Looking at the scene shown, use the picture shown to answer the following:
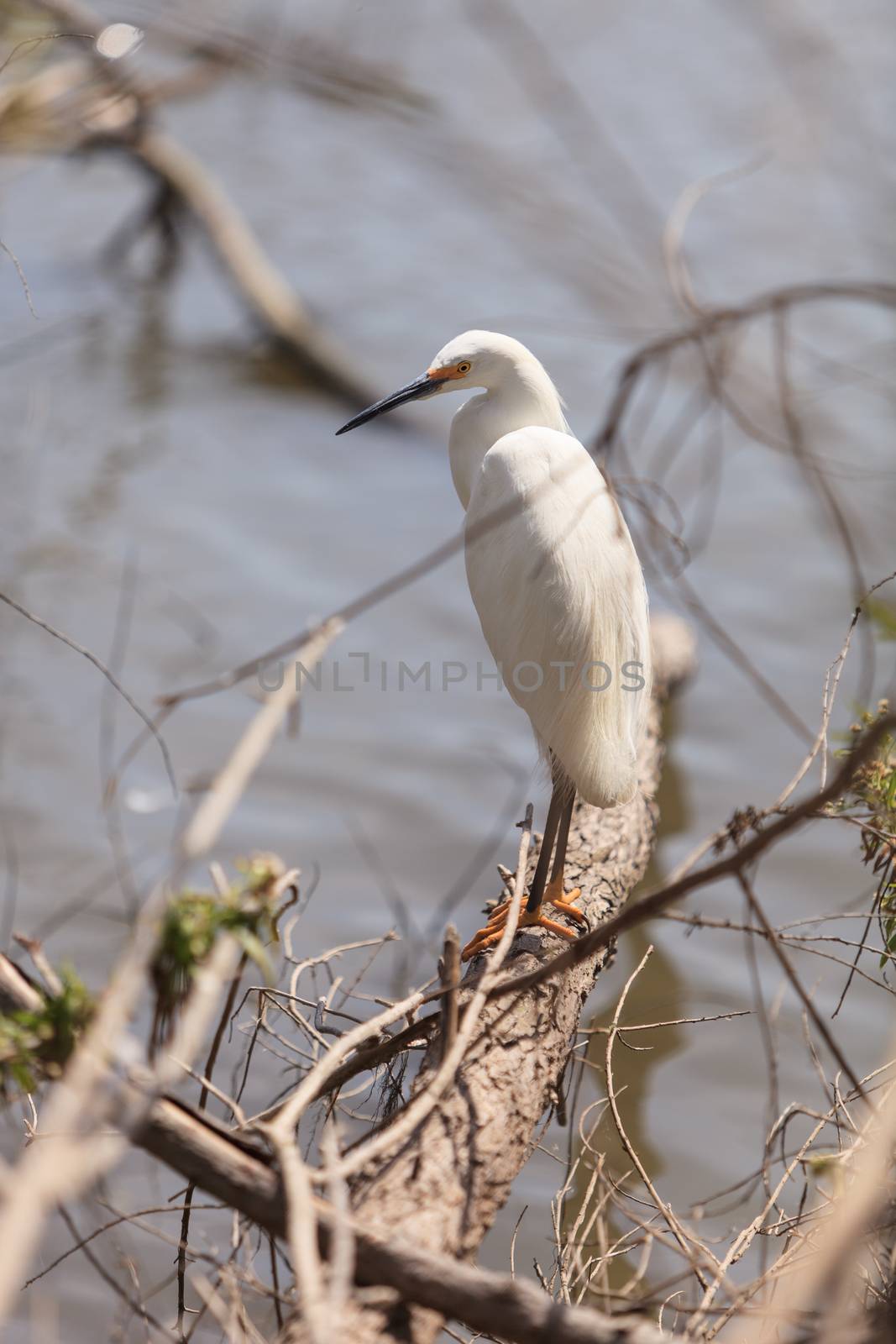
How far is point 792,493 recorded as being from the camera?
6559 millimetres

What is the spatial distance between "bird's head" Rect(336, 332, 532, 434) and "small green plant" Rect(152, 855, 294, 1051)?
1611 mm

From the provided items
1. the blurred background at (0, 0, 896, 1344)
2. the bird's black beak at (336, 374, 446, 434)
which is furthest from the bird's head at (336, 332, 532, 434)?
the blurred background at (0, 0, 896, 1344)

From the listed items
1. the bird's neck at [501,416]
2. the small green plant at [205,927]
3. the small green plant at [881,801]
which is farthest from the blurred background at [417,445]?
the bird's neck at [501,416]

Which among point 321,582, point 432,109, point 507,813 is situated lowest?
point 507,813

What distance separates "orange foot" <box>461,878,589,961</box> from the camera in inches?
99.5

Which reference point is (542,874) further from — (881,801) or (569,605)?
(881,801)

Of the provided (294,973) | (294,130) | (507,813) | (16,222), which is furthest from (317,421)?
(294,973)

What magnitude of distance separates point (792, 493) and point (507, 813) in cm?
327

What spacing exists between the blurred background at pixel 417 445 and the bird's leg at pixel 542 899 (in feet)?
0.60

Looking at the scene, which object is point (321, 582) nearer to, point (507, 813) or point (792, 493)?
point (507, 813)

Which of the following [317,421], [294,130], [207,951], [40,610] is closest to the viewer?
[207,951]

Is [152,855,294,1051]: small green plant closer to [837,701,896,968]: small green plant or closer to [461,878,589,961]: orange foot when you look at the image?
[837,701,896,968]: small green plant

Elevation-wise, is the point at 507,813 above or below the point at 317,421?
below

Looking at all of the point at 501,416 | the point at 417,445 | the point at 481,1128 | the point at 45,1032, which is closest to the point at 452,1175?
the point at 481,1128
